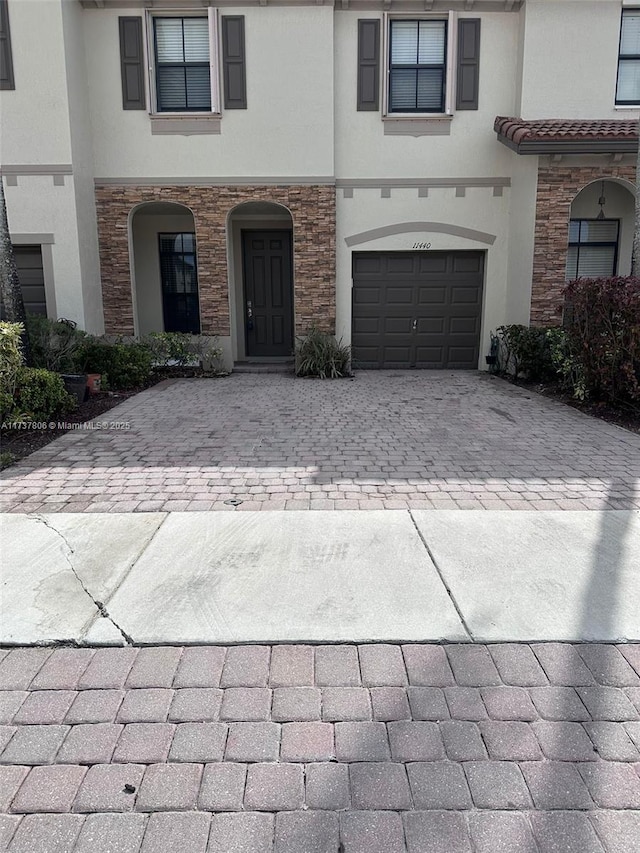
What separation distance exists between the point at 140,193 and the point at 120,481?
8.87 metres

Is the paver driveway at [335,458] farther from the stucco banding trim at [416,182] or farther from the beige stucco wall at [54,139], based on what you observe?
the stucco banding trim at [416,182]

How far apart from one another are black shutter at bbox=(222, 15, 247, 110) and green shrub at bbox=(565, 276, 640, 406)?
7.84 metres

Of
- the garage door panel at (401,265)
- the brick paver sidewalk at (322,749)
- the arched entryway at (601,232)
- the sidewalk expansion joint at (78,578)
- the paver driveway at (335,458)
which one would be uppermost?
the arched entryway at (601,232)

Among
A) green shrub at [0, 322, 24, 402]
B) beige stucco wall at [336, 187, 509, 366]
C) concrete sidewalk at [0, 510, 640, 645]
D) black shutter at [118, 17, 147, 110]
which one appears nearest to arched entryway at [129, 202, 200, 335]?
black shutter at [118, 17, 147, 110]

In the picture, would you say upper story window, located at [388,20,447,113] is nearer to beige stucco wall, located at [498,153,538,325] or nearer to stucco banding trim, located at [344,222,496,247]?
beige stucco wall, located at [498,153,538,325]

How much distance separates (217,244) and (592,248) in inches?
321

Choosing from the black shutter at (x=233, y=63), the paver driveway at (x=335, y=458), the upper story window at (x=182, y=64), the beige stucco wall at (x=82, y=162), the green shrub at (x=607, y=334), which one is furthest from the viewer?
the upper story window at (x=182, y=64)

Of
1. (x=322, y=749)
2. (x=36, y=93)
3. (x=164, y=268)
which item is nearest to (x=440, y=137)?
(x=164, y=268)

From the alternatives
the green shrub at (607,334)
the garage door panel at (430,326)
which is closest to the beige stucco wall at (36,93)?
the garage door panel at (430,326)

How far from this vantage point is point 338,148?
12422 mm

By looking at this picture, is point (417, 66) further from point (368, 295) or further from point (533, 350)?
point (533, 350)

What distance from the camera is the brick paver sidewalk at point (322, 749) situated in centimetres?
196

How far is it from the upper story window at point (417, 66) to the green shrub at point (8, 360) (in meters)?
9.48

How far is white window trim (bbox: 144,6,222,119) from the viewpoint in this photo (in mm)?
11750
